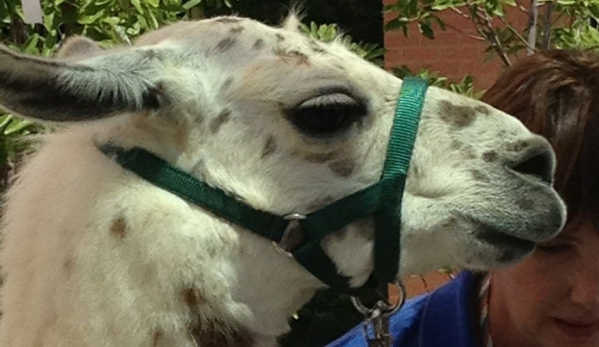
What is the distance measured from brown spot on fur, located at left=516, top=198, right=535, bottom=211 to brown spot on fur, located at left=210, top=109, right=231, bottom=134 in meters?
0.45

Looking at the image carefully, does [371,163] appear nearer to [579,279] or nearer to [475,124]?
[475,124]

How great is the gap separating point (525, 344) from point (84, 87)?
902 millimetres

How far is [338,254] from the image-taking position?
144 centimetres

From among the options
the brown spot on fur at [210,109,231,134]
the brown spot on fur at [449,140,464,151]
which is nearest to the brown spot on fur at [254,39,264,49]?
the brown spot on fur at [210,109,231,134]

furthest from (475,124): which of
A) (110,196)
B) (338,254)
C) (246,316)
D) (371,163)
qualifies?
(110,196)

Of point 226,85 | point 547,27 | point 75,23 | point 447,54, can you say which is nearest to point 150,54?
point 226,85

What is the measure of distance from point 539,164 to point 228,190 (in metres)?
0.47

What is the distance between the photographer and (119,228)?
4.38 feet

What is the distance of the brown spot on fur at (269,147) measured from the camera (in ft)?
4.59

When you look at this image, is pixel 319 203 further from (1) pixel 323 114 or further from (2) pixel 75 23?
(2) pixel 75 23

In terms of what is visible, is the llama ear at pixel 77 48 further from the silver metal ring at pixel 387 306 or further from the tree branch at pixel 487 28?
the tree branch at pixel 487 28

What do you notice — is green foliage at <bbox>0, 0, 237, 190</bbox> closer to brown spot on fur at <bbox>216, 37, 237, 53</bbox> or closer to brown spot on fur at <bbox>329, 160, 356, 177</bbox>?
brown spot on fur at <bbox>216, 37, 237, 53</bbox>

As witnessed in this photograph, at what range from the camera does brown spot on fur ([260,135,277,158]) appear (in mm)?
1399

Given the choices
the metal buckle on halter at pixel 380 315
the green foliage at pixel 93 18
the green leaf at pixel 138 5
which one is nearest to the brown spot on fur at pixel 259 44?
the metal buckle on halter at pixel 380 315
